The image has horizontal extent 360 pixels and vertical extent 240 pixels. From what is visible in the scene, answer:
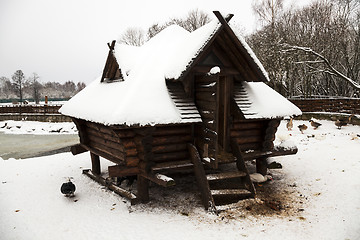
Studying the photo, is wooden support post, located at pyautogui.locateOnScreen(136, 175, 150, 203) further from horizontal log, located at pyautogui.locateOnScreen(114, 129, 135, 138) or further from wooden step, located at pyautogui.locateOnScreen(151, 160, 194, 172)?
horizontal log, located at pyautogui.locateOnScreen(114, 129, 135, 138)

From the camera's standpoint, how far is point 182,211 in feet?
20.1

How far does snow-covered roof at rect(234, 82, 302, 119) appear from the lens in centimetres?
697

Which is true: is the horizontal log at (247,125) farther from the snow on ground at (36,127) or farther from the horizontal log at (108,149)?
the snow on ground at (36,127)

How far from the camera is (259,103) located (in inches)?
287

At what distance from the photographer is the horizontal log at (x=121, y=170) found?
5.93 metres

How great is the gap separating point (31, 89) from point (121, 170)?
112922 millimetres

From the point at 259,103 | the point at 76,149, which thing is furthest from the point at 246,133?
the point at 76,149

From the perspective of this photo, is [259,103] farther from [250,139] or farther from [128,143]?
[128,143]

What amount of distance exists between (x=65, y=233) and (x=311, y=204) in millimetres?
5752

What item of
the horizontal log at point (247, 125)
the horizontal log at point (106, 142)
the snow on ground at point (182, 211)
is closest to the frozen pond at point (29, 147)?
the snow on ground at point (182, 211)

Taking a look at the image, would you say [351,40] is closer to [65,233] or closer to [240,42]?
[240,42]

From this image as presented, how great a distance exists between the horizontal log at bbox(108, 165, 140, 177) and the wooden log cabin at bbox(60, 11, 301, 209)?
2 centimetres

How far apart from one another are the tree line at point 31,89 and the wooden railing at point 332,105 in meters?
66.1

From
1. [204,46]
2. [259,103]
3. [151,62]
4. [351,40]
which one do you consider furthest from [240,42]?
[351,40]
